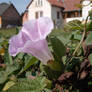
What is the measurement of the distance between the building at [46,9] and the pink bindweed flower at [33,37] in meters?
19.5

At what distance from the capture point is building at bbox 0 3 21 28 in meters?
24.1

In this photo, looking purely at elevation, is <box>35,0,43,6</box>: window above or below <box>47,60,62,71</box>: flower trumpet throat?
below

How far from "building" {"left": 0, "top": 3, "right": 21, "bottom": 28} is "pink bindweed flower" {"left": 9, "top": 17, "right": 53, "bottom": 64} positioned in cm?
2378

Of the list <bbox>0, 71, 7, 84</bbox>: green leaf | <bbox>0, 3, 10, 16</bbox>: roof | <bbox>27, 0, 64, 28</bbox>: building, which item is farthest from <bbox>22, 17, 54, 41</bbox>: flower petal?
<bbox>0, 3, 10, 16</bbox>: roof

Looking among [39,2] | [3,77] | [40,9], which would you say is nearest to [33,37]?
[3,77]

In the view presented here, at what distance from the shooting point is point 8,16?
25266mm

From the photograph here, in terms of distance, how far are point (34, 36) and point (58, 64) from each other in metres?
0.08

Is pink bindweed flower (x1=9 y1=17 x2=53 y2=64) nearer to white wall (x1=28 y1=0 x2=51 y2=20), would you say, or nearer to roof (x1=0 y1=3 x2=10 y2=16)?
white wall (x1=28 y1=0 x2=51 y2=20)

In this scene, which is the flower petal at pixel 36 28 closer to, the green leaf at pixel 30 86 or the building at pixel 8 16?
the green leaf at pixel 30 86

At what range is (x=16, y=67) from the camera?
0.51 metres

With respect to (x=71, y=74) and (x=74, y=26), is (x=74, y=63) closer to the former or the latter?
(x=71, y=74)

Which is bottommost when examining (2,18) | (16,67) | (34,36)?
(2,18)

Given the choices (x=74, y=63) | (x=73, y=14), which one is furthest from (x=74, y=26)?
(x=73, y=14)

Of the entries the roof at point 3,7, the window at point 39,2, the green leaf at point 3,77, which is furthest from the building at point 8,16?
the green leaf at point 3,77
